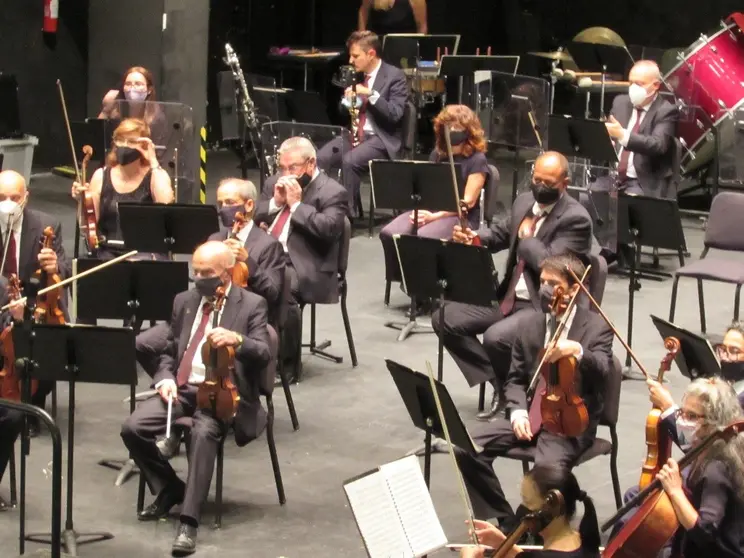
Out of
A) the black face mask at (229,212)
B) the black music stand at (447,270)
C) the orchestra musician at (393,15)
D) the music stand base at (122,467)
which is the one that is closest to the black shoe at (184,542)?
the music stand base at (122,467)

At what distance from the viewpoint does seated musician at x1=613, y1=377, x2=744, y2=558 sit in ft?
→ 17.7

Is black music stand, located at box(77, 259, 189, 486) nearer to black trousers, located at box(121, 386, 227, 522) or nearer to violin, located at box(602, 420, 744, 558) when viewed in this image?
black trousers, located at box(121, 386, 227, 522)

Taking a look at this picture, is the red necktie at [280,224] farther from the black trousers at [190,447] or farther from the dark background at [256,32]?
the dark background at [256,32]

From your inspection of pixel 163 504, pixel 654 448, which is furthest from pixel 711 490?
pixel 163 504

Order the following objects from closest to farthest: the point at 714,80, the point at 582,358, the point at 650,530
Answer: the point at 650,530 < the point at 582,358 < the point at 714,80

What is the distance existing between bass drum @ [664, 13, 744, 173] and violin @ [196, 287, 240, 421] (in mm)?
6830

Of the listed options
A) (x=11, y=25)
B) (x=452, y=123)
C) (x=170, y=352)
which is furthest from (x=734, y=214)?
(x=11, y=25)

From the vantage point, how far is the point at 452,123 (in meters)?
9.63

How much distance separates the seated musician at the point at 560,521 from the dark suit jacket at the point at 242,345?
1916 mm

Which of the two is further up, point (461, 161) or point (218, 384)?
point (461, 161)

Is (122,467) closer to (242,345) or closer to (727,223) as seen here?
(242,345)

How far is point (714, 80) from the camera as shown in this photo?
12273mm

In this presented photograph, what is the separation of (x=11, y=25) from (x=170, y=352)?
25.8 feet

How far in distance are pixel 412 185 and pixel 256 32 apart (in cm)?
726
